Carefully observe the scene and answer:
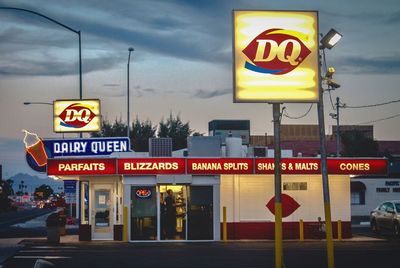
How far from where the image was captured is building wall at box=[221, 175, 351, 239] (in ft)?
104

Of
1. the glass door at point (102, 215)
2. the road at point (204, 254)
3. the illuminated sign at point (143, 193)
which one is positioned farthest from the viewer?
the glass door at point (102, 215)

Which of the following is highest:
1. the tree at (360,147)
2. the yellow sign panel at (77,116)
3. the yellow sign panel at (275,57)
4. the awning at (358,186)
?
the tree at (360,147)

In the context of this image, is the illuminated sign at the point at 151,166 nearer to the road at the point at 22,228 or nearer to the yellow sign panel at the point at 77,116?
the road at the point at 22,228

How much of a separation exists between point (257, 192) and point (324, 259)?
910 centimetres

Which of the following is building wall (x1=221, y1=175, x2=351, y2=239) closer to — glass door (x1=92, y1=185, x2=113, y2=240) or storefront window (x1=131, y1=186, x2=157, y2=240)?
A: storefront window (x1=131, y1=186, x2=157, y2=240)

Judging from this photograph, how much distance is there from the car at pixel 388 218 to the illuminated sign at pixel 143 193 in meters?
11.1

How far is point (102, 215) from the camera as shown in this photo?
3219cm

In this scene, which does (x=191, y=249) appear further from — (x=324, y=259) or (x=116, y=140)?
(x=116, y=140)

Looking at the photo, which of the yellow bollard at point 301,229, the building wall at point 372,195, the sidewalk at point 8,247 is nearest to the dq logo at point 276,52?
the sidewalk at point 8,247

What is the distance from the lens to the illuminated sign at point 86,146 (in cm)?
3669

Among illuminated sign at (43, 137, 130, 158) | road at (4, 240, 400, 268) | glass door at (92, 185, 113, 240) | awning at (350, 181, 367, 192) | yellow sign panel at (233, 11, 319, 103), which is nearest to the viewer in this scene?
yellow sign panel at (233, 11, 319, 103)

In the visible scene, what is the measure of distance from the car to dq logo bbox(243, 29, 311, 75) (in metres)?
18.5

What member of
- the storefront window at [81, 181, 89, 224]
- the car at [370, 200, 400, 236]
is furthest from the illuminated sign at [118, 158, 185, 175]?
the car at [370, 200, 400, 236]

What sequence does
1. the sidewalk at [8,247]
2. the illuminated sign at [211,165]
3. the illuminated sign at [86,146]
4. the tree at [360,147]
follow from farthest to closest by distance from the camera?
the tree at [360,147], the illuminated sign at [86,146], the illuminated sign at [211,165], the sidewalk at [8,247]
